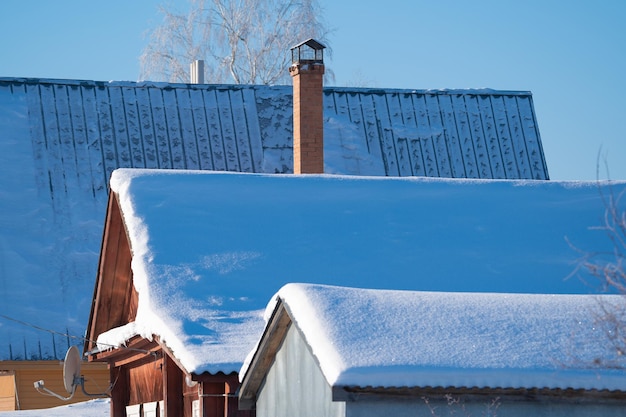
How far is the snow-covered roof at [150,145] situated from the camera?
63.2ft

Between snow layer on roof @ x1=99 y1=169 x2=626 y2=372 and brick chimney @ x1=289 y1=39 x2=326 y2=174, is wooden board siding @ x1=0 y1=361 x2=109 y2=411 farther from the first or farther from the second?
snow layer on roof @ x1=99 y1=169 x2=626 y2=372

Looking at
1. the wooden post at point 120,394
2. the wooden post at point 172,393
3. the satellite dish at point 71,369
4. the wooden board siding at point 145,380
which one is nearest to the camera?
the wooden post at point 172,393

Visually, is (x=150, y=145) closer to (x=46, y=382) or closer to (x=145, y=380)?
(x=46, y=382)

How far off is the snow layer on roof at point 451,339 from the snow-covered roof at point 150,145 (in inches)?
453

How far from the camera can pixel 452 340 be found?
7.33 metres

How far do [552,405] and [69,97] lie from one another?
16.6 metres

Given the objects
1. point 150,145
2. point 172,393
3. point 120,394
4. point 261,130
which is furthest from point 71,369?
point 261,130

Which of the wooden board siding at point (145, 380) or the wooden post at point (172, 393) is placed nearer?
the wooden post at point (172, 393)

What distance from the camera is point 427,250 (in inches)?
518

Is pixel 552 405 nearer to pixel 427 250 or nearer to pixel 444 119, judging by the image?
pixel 427 250

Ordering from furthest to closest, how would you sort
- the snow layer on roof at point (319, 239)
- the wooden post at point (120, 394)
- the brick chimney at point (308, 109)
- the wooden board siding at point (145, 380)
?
the brick chimney at point (308, 109)
the wooden post at point (120, 394)
the wooden board siding at point (145, 380)
the snow layer on roof at point (319, 239)

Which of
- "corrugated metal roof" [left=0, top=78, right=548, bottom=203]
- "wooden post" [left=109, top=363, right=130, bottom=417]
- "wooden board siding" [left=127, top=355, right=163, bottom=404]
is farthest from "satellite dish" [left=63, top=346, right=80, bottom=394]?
"corrugated metal roof" [left=0, top=78, right=548, bottom=203]

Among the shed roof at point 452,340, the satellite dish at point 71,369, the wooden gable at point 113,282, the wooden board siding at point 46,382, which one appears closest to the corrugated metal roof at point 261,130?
the wooden board siding at point 46,382

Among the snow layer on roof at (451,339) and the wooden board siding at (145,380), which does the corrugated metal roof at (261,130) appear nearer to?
the wooden board siding at (145,380)
